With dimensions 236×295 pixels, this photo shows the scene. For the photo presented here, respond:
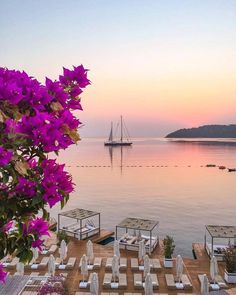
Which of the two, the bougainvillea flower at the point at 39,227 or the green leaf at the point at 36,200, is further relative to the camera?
the bougainvillea flower at the point at 39,227

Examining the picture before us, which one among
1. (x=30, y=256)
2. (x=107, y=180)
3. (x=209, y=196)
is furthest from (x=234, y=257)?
(x=107, y=180)

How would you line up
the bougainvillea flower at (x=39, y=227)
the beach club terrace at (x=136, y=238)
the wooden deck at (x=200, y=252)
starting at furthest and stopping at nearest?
the beach club terrace at (x=136, y=238), the wooden deck at (x=200, y=252), the bougainvillea flower at (x=39, y=227)

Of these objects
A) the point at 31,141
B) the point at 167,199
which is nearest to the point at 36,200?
the point at 31,141

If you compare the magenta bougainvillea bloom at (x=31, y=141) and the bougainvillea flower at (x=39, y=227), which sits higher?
the magenta bougainvillea bloom at (x=31, y=141)

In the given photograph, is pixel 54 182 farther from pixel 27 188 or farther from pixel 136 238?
pixel 136 238

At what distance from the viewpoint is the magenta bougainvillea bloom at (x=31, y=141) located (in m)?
2.78

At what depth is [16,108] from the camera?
2.87 meters

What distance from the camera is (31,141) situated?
287cm

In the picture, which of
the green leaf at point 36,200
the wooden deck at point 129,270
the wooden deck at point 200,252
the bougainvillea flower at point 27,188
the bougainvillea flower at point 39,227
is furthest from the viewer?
the wooden deck at point 200,252

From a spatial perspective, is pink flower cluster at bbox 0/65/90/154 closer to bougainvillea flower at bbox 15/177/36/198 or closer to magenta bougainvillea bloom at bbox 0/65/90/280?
magenta bougainvillea bloom at bbox 0/65/90/280

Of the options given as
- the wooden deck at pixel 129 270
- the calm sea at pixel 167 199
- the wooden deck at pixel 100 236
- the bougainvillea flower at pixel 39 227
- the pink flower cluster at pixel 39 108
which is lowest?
the calm sea at pixel 167 199

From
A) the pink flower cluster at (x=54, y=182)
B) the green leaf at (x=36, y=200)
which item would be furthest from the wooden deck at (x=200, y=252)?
the green leaf at (x=36, y=200)

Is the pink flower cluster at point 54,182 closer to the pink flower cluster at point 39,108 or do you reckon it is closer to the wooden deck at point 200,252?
the pink flower cluster at point 39,108

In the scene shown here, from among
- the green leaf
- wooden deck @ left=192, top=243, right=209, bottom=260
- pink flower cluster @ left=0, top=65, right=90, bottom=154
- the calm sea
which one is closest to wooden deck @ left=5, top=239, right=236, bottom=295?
wooden deck @ left=192, top=243, right=209, bottom=260
